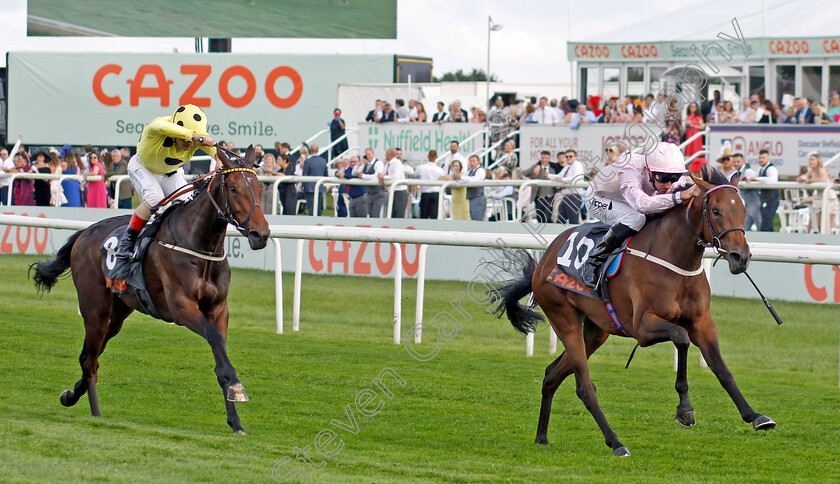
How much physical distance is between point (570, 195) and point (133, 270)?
7501mm

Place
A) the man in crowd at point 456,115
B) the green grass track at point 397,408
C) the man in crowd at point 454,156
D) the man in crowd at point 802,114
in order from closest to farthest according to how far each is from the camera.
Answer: the green grass track at point 397,408 < the man in crowd at point 454,156 < the man in crowd at point 802,114 < the man in crowd at point 456,115

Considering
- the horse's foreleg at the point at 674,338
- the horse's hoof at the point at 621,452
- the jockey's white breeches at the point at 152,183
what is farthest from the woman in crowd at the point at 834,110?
the horse's hoof at the point at 621,452

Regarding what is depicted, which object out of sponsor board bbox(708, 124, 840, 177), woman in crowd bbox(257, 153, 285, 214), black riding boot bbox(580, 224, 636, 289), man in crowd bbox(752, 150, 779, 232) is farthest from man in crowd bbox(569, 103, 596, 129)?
black riding boot bbox(580, 224, 636, 289)

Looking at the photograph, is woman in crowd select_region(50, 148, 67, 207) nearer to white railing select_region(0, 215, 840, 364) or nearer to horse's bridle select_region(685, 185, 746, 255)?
white railing select_region(0, 215, 840, 364)

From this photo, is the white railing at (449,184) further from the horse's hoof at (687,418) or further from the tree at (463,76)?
the tree at (463,76)

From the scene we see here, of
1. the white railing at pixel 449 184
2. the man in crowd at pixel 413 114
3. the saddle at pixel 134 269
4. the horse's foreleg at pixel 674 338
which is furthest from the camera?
the man in crowd at pixel 413 114

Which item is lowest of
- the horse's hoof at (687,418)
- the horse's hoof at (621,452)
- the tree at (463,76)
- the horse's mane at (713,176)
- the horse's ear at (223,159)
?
the horse's hoof at (621,452)

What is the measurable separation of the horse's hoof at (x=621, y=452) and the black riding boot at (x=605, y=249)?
897 millimetres

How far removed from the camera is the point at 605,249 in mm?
5988

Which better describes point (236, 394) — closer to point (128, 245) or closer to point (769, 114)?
point (128, 245)

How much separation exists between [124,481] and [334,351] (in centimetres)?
426

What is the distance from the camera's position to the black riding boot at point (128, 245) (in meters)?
6.51

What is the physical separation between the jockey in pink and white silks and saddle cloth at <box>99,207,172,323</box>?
2.50 m

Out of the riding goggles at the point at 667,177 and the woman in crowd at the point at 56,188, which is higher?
the woman in crowd at the point at 56,188
